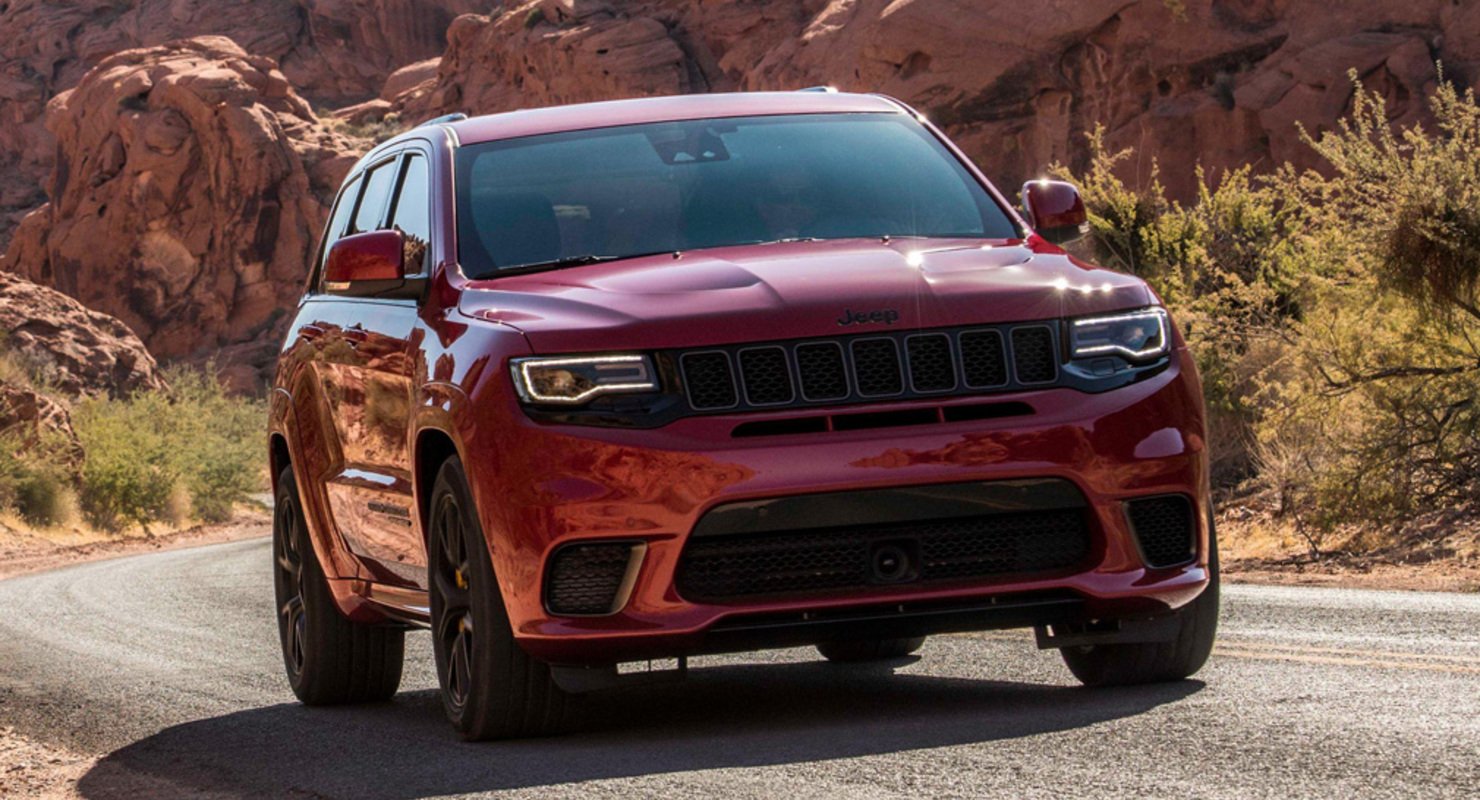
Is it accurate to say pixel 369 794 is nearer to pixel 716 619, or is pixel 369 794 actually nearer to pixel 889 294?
pixel 716 619

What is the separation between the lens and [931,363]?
616 cm

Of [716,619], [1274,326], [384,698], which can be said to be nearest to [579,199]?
[716,619]

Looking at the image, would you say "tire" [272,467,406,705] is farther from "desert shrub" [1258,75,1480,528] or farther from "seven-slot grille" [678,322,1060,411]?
"desert shrub" [1258,75,1480,528]

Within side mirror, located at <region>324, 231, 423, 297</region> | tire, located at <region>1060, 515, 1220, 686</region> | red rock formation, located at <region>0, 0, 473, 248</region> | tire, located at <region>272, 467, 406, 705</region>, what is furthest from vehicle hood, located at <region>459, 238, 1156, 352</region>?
red rock formation, located at <region>0, 0, 473, 248</region>

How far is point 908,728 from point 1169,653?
38.7 inches

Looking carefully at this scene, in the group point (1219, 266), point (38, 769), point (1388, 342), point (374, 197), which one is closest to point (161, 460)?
point (1219, 266)

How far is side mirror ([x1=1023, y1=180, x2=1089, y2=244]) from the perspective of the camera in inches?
301

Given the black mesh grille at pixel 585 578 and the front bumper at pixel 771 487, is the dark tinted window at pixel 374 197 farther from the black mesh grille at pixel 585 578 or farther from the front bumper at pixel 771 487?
the black mesh grille at pixel 585 578

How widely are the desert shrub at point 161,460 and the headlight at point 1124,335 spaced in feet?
133

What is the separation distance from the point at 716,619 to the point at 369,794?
40.3 inches

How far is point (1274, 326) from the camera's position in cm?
2233

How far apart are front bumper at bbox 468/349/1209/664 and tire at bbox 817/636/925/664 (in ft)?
8.20

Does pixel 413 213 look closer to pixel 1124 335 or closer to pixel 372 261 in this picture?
pixel 372 261

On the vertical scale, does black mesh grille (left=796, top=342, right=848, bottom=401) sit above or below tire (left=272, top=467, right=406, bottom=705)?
above
